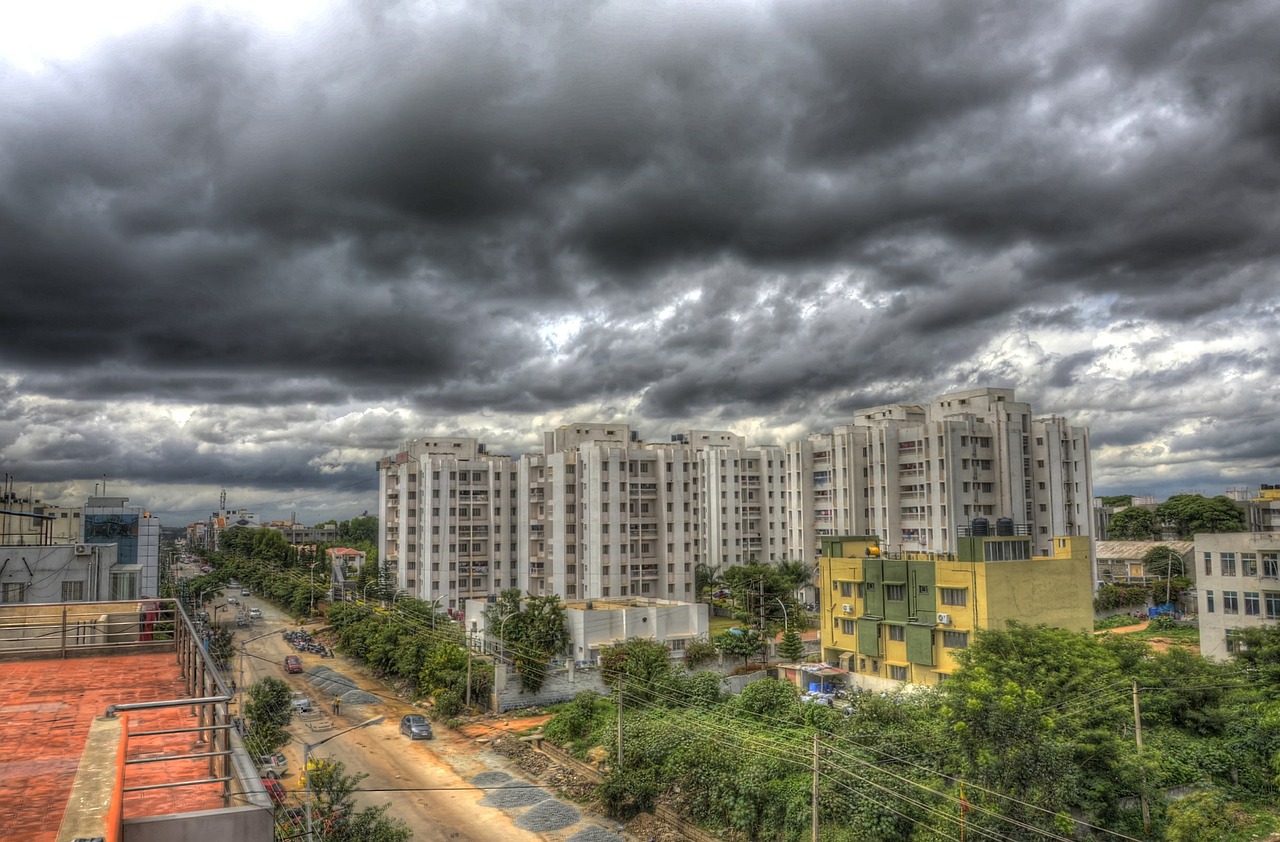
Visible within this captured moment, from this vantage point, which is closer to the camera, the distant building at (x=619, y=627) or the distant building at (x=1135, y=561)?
the distant building at (x=619, y=627)

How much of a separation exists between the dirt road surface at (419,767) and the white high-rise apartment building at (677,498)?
24651 millimetres

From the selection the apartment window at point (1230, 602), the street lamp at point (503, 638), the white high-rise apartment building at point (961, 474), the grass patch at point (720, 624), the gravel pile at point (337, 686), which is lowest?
the gravel pile at point (337, 686)

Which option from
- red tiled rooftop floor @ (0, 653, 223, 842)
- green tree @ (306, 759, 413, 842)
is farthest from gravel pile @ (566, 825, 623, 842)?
red tiled rooftop floor @ (0, 653, 223, 842)

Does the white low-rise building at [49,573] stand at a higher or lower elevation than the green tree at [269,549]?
higher

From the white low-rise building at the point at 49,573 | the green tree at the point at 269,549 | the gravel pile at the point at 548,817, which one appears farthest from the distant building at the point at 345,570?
the gravel pile at the point at 548,817

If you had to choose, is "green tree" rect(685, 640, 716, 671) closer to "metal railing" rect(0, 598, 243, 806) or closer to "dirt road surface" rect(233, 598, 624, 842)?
"dirt road surface" rect(233, 598, 624, 842)

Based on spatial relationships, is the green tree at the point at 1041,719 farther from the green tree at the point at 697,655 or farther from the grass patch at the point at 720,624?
the grass patch at the point at 720,624

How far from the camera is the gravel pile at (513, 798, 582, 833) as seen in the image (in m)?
30.7

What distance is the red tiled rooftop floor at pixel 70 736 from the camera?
23.7ft

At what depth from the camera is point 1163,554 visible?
8456 centimetres

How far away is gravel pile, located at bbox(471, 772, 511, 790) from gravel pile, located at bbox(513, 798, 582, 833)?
3.49m

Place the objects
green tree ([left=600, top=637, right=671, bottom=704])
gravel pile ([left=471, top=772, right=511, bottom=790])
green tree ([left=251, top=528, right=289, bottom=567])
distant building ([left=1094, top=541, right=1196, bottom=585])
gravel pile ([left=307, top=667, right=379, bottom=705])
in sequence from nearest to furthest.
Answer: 1. gravel pile ([left=471, top=772, right=511, bottom=790])
2. green tree ([left=600, top=637, right=671, bottom=704])
3. gravel pile ([left=307, top=667, right=379, bottom=705])
4. distant building ([left=1094, top=541, right=1196, bottom=585])
5. green tree ([left=251, top=528, right=289, bottom=567])

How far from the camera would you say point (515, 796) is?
1337 inches

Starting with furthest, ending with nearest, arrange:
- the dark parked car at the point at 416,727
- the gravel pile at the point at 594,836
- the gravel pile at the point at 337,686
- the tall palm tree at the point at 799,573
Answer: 1. the tall palm tree at the point at 799,573
2. the gravel pile at the point at 337,686
3. the dark parked car at the point at 416,727
4. the gravel pile at the point at 594,836
